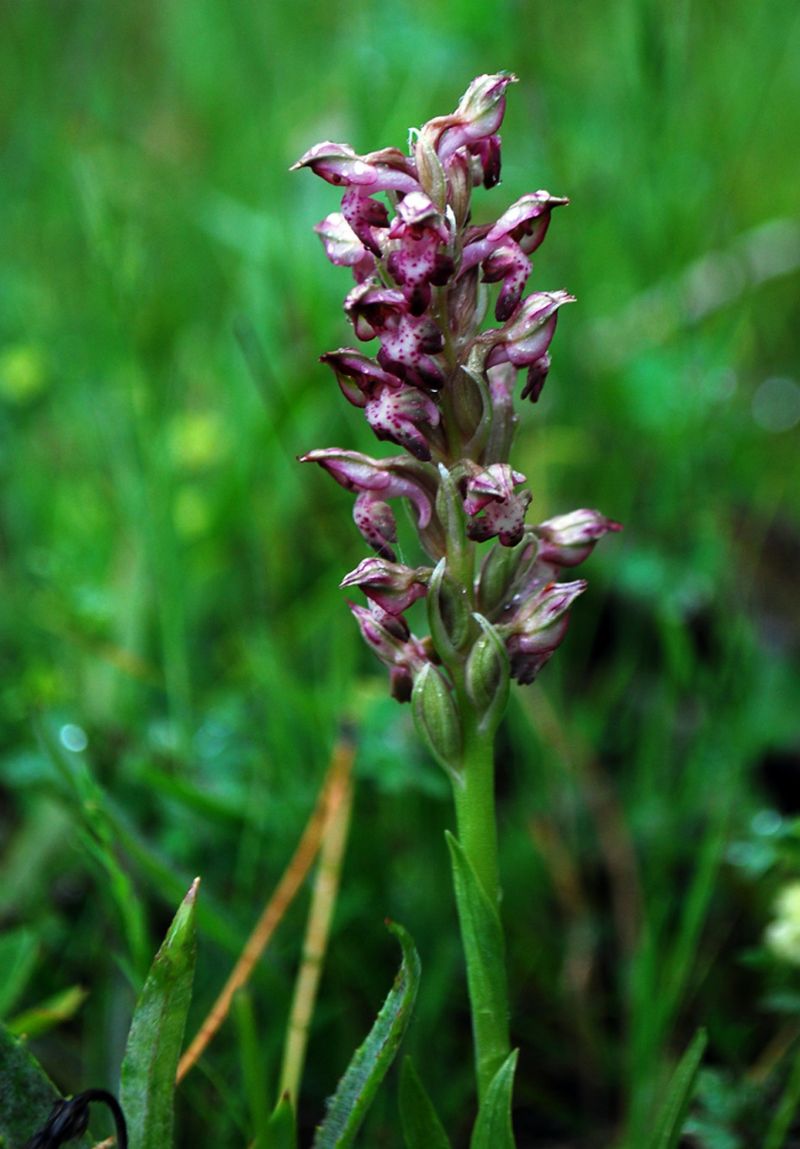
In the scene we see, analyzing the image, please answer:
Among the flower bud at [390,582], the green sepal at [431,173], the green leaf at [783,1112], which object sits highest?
the green sepal at [431,173]

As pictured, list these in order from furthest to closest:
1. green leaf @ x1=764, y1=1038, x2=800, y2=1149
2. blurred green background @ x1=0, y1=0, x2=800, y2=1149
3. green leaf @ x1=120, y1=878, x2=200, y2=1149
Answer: blurred green background @ x1=0, y1=0, x2=800, y2=1149
green leaf @ x1=764, y1=1038, x2=800, y2=1149
green leaf @ x1=120, y1=878, x2=200, y2=1149

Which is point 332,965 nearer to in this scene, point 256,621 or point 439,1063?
point 439,1063

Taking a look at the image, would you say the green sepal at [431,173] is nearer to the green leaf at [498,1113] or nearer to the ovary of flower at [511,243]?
the ovary of flower at [511,243]

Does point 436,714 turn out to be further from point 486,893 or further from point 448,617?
point 486,893

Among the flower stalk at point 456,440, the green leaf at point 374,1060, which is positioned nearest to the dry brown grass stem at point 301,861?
the green leaf at point 374,1060

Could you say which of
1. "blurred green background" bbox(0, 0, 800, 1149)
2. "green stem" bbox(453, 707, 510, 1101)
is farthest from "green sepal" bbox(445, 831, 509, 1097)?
"blurred green background" bbox(0, 0, 800, 1149)

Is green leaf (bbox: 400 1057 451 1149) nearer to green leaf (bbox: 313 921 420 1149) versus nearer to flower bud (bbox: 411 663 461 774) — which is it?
green leaf (bbox: 313 921 420 1149)
